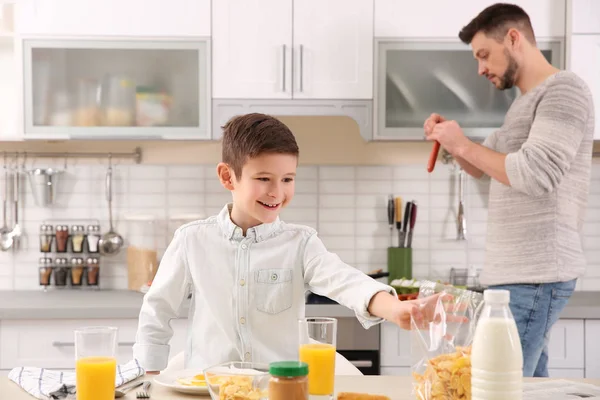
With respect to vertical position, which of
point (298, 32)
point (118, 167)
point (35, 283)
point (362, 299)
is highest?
point (298, 32)

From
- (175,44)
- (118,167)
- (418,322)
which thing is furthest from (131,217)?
(418,322)

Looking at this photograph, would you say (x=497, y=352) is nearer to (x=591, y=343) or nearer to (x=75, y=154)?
(x=591, y=343)

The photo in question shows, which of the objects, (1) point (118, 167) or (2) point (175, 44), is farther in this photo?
(1) point (118, 167)

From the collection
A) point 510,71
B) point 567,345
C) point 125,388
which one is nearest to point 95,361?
point 125,388

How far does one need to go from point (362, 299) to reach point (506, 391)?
0.50 m

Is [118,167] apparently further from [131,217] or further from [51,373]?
[51,373]

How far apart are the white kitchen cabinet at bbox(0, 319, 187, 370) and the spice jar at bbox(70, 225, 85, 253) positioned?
0.51 meters

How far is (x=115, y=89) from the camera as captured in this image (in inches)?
124

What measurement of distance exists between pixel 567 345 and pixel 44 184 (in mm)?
2190

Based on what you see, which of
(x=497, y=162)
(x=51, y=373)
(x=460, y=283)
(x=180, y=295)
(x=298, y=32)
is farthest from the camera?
(x=460, y=283)

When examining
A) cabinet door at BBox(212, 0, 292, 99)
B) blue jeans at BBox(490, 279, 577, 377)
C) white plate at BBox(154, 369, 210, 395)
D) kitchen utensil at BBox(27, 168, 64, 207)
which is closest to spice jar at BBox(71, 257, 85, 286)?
kitchen utensil at BBox(27, 168, 64, 207)

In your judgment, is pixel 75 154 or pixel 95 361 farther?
pixel 75 154

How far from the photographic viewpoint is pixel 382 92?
3146 mm

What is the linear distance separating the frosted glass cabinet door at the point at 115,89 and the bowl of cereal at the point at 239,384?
198cm
